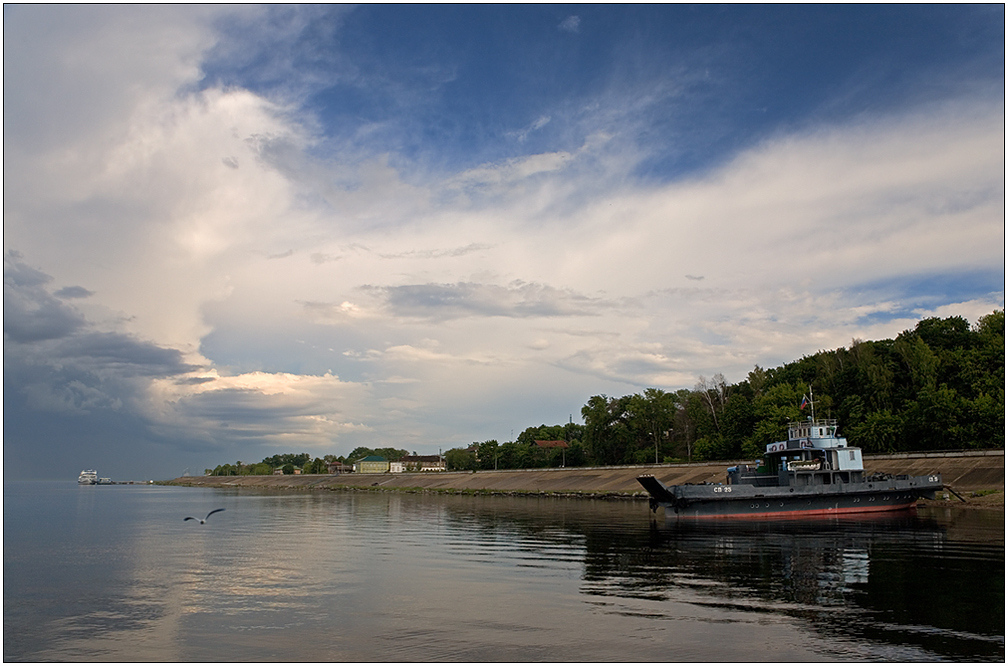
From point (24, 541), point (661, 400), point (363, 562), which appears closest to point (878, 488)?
point (363, 562)

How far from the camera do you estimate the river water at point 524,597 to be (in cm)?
1758

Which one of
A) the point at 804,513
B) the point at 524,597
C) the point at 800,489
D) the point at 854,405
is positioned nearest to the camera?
the point at 524,597

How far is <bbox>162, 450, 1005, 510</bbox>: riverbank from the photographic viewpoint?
67875mm

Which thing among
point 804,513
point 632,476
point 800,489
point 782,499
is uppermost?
point 800,489

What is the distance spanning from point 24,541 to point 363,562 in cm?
3064

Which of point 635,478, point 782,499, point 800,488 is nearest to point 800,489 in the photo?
point 800,488

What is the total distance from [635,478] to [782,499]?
49.9 meters

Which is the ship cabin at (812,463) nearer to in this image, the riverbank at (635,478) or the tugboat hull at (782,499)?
the tugboat hull at (782,499)

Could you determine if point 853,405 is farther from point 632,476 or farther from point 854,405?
point 632,476

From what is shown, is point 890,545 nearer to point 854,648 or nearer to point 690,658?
point 854,648

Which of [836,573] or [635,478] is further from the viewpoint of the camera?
[635,478]

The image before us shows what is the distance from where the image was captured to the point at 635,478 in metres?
104

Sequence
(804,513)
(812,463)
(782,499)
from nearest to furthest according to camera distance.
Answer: (782,499)
(804,513)
(812,463)

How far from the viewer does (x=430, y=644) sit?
59.2 ft
